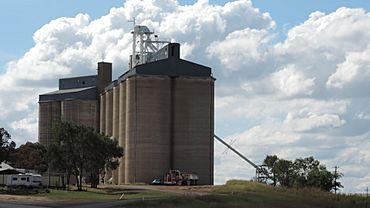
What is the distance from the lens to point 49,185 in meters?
115

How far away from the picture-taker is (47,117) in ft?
627

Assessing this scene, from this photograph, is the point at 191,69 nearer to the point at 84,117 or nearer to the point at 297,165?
the point at 297,165

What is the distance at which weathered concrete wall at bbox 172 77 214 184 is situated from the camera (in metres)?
141

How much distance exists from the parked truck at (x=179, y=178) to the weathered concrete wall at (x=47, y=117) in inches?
2517

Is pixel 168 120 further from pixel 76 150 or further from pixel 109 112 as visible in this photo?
pixel 76 150

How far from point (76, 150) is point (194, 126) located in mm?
39965

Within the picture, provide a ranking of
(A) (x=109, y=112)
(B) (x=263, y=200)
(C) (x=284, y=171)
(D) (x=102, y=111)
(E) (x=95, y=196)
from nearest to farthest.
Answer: (B) (x=263, y=200), (E) (x=95, y=196), (C) (x=284, y=171), (A) (x=109, y=112), (D) (x=102, y=111)

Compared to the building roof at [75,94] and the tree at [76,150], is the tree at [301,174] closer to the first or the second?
the tree at [76,150]

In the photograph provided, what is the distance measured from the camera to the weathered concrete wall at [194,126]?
A: 140625 mm

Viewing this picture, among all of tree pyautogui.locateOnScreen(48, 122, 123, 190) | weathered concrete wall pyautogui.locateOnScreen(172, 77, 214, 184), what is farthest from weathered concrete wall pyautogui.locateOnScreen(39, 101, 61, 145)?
tree pyautogui.locateOnScreen(48, 122, 123, 190)

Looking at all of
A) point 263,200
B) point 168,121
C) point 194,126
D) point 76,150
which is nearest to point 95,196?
point 263,200

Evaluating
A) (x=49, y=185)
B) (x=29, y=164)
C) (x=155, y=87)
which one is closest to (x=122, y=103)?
(x=155, y=87)

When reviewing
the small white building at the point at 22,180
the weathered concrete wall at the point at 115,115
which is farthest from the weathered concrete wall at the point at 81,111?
the small white building at the point at 22,180

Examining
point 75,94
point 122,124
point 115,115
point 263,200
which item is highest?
point 75,94
